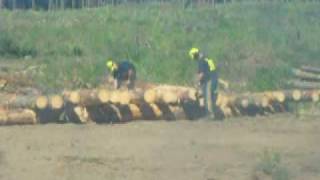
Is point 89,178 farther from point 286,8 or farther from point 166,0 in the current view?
point 166,0

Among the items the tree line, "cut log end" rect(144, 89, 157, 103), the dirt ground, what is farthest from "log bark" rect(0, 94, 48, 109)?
the tree line

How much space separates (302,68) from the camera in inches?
985

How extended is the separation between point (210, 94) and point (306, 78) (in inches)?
241

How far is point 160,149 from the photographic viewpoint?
14547 mm

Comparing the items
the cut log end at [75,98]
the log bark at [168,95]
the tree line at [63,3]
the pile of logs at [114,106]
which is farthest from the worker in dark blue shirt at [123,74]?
the tree line at [63,3]

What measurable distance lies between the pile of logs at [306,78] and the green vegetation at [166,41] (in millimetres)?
460

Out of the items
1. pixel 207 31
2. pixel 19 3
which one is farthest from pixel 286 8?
pixel 19 3

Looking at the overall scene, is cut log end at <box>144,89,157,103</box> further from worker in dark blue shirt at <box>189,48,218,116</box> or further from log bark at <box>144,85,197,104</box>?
worker in dark blue shirt at <box>189,48,218,116</box>

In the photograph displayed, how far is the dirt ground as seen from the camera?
12.5m

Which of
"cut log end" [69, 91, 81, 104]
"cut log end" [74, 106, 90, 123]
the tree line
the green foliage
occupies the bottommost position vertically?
the tree line

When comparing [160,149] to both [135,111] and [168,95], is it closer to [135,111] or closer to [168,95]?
[168,95]

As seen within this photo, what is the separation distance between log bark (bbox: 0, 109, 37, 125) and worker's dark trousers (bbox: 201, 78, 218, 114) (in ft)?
12.2

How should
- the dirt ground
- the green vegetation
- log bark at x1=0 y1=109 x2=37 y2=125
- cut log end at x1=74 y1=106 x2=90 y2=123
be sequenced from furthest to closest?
the green vegetation, cut log end at x1=74 y1=106 x2=90 y2=123, log bark at x1=0 y1=109 x2=37 y2=125, the dirt ground

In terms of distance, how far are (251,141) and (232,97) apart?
365 centimetres
